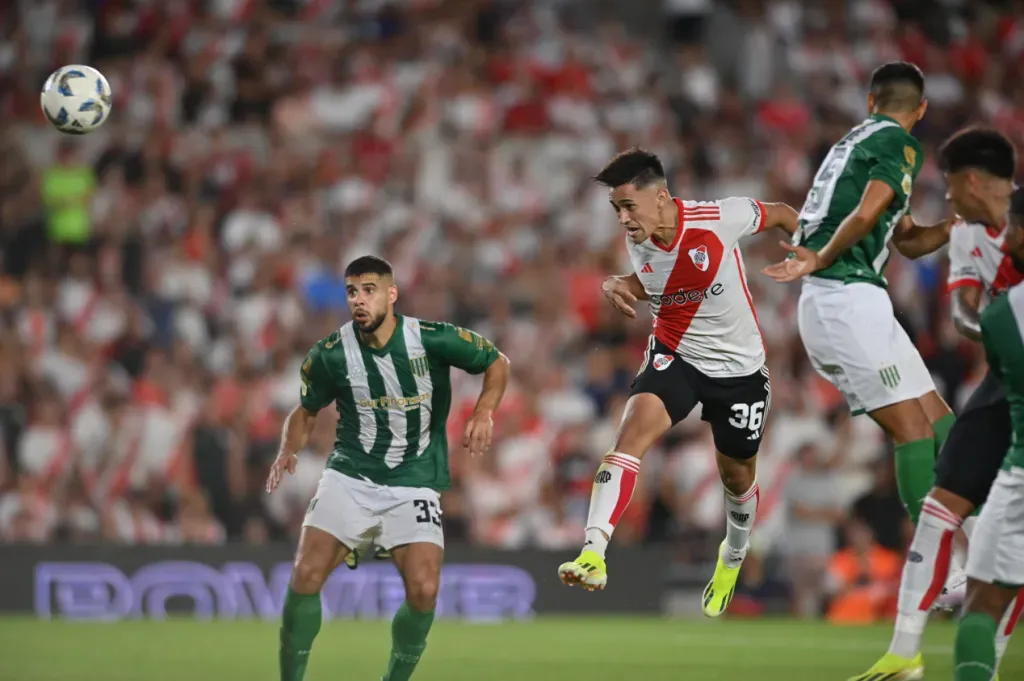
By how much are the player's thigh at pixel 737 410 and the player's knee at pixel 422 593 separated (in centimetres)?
194

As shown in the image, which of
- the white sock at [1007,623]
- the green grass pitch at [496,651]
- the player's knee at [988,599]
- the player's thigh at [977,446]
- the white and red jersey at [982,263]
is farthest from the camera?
the green grass pitch at [496,651]

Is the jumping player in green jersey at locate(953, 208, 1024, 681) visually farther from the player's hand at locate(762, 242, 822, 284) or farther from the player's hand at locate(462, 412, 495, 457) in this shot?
the player's hand at locate(462, 412, 495, 457)

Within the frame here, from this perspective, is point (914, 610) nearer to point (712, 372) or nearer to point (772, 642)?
point (712, 372)

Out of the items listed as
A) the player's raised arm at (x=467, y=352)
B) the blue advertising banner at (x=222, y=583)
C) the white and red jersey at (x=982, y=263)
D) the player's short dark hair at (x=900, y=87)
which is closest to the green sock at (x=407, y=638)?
the player's raised arm at (x=467, y=352)

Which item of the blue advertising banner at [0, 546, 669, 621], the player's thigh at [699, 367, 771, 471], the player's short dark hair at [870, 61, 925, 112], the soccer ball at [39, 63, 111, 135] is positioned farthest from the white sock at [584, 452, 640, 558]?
the blue advertising banner at [0, 546, 669, 621]

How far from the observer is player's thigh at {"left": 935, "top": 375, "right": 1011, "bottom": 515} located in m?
6.82

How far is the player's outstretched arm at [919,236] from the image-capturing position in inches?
342

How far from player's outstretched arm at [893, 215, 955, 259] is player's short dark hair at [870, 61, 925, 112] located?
0.64 m

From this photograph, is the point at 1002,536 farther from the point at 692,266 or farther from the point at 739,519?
the point at 739,519

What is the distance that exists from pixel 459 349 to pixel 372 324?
558 millimetres

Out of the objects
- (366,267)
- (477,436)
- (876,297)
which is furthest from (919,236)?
(366,267)

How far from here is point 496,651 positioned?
12.2 meters

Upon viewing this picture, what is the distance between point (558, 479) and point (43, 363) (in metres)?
5.83

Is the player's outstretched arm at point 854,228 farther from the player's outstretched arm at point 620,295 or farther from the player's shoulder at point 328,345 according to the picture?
the player's shoulder at point 328,345
